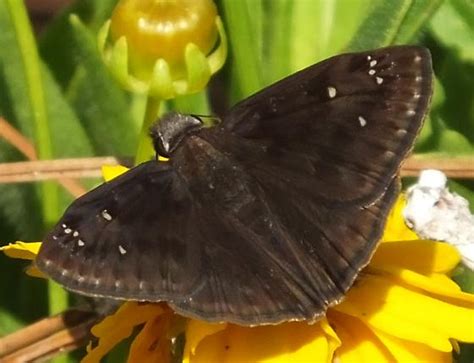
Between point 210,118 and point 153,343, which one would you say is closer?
point 153,343

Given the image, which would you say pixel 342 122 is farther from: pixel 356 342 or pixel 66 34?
pixel 66 34

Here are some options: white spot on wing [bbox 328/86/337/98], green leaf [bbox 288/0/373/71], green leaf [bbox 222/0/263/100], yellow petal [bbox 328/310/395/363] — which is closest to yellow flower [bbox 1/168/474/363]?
A: yellow petal [bbox 328/310/395/363]

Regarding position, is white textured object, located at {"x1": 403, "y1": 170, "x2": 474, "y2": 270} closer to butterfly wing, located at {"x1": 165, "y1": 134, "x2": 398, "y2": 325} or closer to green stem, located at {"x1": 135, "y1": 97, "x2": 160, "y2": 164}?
butterfly wing, located at {"x1": 165, "y1": 134, "x2": 398, "y2": 325}

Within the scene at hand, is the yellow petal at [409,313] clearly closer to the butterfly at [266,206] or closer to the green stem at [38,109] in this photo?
the butterfly at [266,206]

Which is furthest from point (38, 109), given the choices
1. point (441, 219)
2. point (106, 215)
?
point (441, 219)

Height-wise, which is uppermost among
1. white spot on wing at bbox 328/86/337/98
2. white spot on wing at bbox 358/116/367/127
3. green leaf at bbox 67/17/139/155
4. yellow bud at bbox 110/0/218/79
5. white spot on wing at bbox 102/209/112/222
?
white spot on wing at bbox 328/86/337/98
